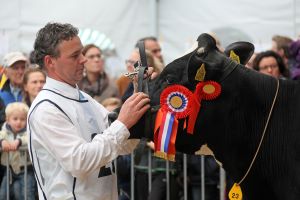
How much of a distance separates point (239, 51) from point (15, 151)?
9.70 feet

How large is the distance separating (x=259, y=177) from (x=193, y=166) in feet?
8.16

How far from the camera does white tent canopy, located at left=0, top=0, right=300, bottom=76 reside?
877 centimetres

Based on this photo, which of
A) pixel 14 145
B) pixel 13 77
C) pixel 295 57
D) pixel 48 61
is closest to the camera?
pixel 48 61

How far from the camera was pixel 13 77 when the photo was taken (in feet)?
23.8

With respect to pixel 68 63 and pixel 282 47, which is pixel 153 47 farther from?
pixel 68 63

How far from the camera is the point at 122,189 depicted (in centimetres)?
634

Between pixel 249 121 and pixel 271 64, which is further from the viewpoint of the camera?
pixel 271 64

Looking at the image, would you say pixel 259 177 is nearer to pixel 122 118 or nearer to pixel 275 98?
pixel 275 98

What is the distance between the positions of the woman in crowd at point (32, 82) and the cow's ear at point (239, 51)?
318cm

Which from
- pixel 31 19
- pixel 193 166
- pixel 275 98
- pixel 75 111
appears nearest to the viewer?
pixel 275 98

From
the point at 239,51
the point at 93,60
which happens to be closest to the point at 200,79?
the point at 239,51

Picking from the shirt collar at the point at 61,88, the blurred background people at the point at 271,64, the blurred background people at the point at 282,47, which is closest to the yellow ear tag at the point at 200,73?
the shirt collar at the point at 61,88

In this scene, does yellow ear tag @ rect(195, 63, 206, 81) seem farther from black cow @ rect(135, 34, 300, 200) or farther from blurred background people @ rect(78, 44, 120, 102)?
blurred background people @ rect(78, 44, 120, 102)

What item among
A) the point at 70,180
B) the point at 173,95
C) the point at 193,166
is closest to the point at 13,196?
the point at 193,166
